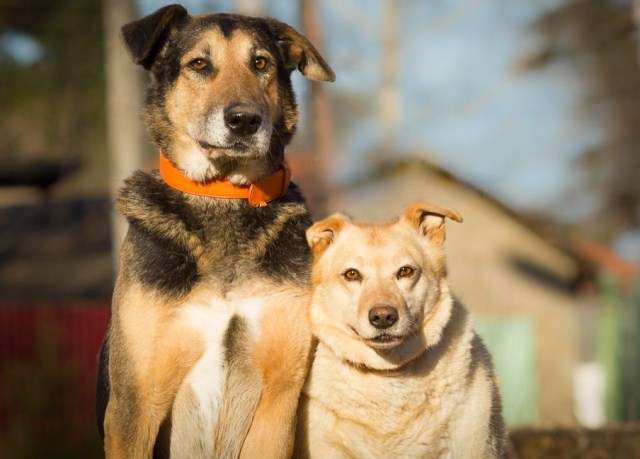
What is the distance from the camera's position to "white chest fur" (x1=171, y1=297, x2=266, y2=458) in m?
3.92

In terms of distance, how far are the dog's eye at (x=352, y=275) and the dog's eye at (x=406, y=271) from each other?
189 millimetres

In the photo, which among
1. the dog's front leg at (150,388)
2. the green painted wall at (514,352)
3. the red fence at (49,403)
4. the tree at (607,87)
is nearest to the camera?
the dog's front leg at (150,388)

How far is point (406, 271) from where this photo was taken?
14.5 feet

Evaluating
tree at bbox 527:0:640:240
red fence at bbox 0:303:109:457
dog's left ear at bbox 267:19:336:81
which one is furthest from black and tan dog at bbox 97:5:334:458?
tree at bbox 527:0:640:240

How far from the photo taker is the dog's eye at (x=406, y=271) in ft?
14.5

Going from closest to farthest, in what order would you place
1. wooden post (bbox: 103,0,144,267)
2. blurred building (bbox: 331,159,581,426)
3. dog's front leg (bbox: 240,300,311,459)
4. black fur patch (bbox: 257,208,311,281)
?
dog's front leg (bbox: 240,300,311,459) → black fur patch (bbox: 257,208,311,281) → wooden post (bbox: 103,0,144,267) → blurred building (bbox: 331,159,581,426)

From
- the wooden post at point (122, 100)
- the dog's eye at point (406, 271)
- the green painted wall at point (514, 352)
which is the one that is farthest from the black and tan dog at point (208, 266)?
the green painted wall at point (514, 352)

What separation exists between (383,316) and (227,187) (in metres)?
0.92

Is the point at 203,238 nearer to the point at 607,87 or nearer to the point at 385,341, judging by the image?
the point at 385,341

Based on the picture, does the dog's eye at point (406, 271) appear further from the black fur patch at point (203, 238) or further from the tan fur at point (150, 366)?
the tan fur at point (150, 366)

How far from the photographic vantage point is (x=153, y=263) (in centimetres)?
402

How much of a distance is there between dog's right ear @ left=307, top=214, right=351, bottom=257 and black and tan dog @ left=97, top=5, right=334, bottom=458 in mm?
64

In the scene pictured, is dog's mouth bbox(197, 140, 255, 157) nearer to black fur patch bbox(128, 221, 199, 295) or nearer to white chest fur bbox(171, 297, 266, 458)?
black fur patch bbox(128, 221, 199, 295)

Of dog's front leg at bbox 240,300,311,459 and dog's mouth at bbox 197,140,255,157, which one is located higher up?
dog's mouth at bbox 197,140,255,157
